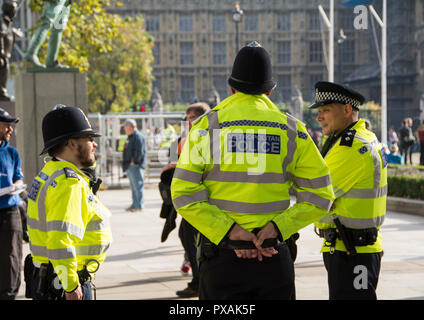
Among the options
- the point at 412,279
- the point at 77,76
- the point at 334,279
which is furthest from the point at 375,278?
the point at 77,76

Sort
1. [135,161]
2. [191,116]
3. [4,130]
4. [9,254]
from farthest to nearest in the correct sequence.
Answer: [135,161]
[191,116]
[4,130]
[9,254]

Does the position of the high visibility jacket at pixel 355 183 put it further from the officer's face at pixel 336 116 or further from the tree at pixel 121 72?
the tree at pixel 121 72

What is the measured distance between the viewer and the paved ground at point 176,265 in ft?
23.4

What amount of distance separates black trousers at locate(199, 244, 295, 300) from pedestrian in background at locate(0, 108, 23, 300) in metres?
3.27

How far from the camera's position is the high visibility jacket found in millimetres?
4457

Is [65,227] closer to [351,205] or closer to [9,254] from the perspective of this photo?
[351,205]

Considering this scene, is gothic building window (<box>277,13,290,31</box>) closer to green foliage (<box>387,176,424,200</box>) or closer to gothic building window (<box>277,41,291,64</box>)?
gothic building window (<box>277,41,291,64</box>)

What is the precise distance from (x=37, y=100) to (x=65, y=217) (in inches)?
307

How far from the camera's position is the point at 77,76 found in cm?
1116

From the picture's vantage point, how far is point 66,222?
3584mm

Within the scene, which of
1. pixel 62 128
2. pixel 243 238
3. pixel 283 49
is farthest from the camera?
pixel 283 49

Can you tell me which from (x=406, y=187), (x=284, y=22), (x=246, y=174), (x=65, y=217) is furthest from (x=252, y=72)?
(x=284, y=22)

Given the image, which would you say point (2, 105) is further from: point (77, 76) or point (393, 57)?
point (393, 57)

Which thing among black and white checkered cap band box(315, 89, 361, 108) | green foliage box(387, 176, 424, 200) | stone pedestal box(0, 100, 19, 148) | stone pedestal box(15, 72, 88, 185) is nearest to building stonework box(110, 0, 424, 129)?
green foliage box(387, 176, 424, 200)
